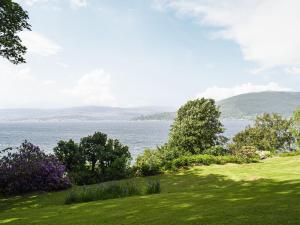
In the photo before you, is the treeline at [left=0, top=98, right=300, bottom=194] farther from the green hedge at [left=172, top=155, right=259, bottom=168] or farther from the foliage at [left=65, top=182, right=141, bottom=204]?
the foliage at [left=65, top=182, right=141, bottom=204]

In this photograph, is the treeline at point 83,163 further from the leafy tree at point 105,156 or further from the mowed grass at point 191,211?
the mowed grass at point 191,211

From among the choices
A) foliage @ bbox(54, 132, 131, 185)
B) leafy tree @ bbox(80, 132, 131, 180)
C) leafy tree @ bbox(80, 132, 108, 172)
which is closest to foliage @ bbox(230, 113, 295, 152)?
leafy tree @ bbox(80, 132, 131, 180)

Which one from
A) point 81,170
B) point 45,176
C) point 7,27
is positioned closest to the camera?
point 7,27

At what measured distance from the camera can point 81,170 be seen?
28906mm

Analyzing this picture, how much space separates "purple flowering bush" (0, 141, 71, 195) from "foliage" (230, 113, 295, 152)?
252 feet

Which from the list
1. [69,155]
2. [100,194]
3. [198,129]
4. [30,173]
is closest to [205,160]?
[69,155]

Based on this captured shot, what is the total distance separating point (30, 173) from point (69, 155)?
17.5 ft

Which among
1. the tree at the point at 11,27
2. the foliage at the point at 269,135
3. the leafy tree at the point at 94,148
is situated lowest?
the foliage at the point at 269,135

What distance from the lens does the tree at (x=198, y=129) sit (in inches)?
2103

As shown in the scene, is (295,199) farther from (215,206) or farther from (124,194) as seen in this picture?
(124,194)

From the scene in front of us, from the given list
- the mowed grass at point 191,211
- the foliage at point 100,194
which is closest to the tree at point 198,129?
the foliage at point 100,194

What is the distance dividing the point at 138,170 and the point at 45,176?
7.98m

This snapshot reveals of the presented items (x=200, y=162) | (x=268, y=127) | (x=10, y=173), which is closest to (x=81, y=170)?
(x=10, y=173)

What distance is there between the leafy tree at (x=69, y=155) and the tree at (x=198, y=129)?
86.8 feet
